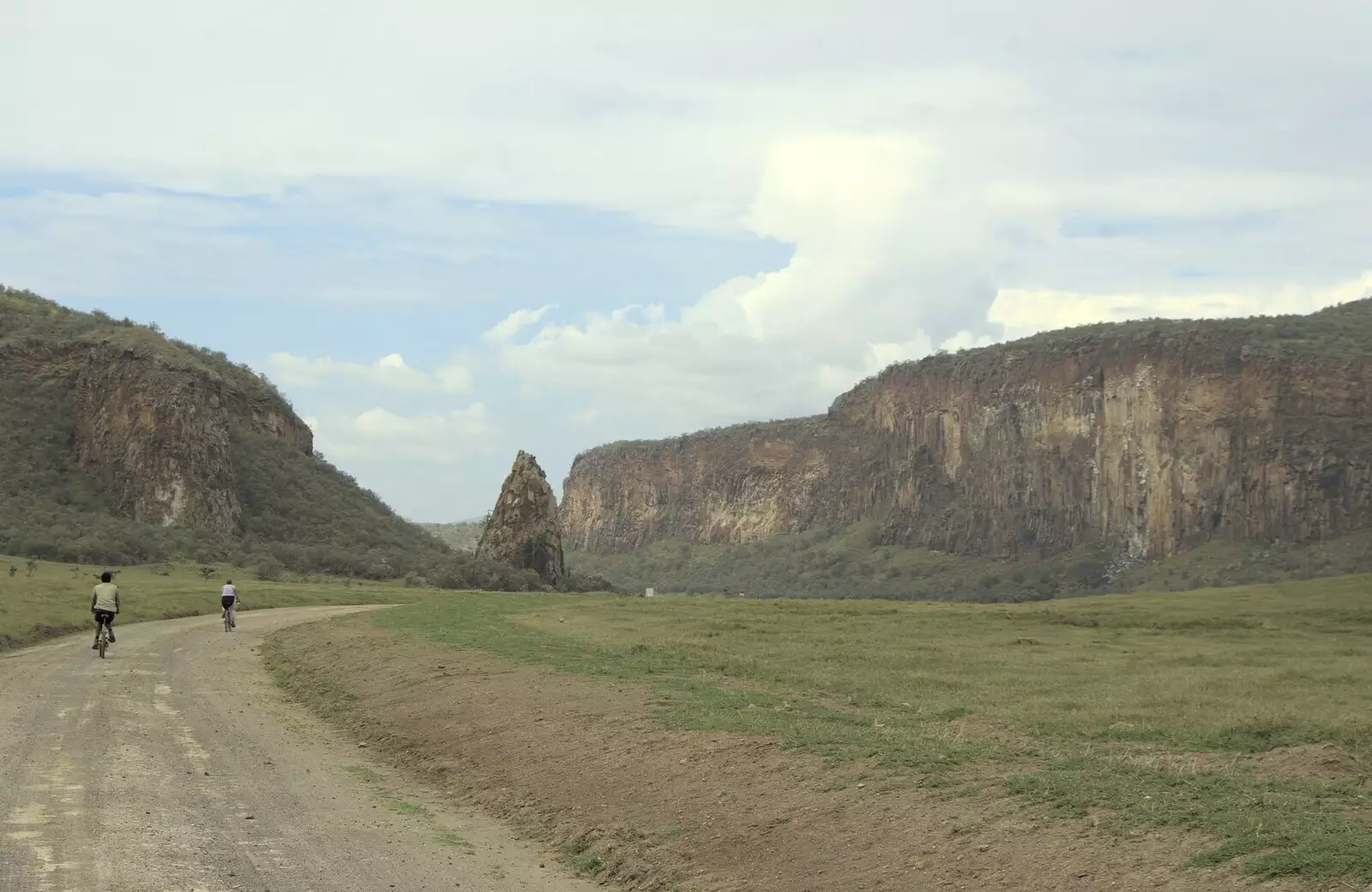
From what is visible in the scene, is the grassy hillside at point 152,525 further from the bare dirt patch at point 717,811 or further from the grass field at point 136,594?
the bare dirt patch at point 717,811

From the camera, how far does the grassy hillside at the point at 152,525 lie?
236 ft

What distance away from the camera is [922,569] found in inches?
5728

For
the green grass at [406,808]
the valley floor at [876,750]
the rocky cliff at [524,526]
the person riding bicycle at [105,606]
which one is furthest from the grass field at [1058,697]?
the rocky cliff at [524,526]

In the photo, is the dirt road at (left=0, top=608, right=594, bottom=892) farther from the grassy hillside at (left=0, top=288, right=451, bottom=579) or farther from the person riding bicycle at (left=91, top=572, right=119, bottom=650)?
the grassy hillside at (left=0, top=288, right=451, bottom=579)

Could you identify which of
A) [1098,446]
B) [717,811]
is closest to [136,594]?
[717,811]

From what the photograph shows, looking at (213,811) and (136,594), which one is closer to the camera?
(213,811)

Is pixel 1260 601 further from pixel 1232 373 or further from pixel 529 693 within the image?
pixel 1232 373

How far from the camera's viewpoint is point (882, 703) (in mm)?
19578

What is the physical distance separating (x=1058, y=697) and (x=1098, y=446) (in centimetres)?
12356

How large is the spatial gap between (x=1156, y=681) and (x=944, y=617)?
1969 centimetres

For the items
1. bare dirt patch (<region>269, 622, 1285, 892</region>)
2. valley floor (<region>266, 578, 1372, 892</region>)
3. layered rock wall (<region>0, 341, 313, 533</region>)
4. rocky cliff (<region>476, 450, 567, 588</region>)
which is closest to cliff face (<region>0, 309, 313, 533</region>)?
layered rock wall (<region>0, 341, 313, 533</region>)

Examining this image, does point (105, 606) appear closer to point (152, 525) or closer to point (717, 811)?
point (717, 811)

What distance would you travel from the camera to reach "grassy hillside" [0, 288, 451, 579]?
7206 centimetres

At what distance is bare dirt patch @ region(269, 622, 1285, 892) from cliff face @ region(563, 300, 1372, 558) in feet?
367
